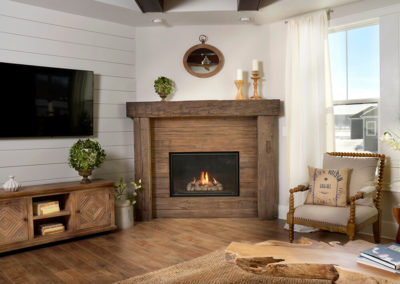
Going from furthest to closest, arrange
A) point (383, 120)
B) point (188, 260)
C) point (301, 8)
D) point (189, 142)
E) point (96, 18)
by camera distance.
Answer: point (189, 142), point (96, 18), point (301, 8), point (383, 120), point (188, 260)

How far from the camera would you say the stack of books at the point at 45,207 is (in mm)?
3584

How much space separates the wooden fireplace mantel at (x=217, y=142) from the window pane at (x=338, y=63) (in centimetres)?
69

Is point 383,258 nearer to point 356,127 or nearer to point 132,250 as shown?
point 132,250

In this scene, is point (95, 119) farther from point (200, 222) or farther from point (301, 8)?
point (301, 8)

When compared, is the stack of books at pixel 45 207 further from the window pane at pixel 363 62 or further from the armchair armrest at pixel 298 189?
the window pane at pixel 363 62

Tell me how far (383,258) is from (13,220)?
121 inches

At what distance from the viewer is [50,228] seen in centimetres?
365

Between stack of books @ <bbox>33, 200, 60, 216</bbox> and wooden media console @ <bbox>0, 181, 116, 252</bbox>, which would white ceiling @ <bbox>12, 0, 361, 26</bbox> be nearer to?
wooden media console @ <bbox>0, 181, 116, 252</bbox>

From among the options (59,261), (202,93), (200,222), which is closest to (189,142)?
(202,93)

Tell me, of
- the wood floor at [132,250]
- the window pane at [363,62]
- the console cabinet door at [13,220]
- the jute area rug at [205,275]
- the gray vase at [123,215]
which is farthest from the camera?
the gray vase at [123,215]

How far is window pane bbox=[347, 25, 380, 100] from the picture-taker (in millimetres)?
3928

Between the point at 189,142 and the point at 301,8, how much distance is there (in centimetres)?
206

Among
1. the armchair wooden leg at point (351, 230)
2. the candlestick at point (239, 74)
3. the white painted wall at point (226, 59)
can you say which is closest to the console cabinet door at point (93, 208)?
the white painted wall at point (226, 59)

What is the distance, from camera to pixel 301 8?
409cm
